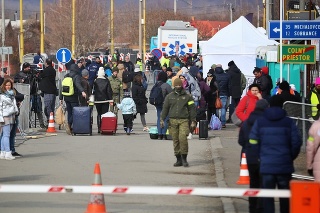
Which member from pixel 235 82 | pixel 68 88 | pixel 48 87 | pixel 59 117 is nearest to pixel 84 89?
pixel 68 88

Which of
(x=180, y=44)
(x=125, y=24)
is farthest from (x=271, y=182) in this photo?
(x=125, y=24)

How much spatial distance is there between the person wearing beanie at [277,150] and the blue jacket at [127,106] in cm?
1426

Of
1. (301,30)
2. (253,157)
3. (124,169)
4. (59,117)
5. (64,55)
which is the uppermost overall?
(301,30)

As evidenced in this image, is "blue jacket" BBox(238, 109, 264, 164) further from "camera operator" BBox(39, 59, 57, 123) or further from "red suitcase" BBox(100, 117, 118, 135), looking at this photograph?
"camera operator" BBox(39, 59, 57, 123)

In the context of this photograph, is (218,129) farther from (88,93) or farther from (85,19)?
(85,19)

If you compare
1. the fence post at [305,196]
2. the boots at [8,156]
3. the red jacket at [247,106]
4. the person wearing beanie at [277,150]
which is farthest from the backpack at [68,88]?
the fence post at [305,196]

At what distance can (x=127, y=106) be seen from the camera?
25922 mm

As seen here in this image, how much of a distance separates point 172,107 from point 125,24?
124 m

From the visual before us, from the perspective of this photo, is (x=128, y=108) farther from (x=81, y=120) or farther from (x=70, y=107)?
(x=70, y=107)

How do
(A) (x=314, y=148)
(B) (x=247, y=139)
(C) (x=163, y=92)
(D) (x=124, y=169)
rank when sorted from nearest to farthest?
(A) (x=314, y=148) < (B) (x=247, y=139) < (D) (x=124, y=169) < (C) (x=163, y=92)

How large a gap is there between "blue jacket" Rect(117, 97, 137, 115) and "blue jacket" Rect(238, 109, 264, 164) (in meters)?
12.7

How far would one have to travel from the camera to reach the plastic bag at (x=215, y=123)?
92.2ft

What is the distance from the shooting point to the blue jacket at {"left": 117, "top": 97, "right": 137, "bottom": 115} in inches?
1020

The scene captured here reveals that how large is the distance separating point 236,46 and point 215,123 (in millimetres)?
10231
